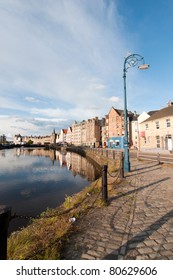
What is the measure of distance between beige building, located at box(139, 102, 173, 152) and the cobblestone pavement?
85.8ft

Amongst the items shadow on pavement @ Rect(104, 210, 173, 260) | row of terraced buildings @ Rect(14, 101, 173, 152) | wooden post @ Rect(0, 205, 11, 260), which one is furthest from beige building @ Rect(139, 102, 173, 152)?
wooden post @ Rect(0, 205, 11, 260)

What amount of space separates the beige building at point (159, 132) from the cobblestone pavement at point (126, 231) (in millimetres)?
26162

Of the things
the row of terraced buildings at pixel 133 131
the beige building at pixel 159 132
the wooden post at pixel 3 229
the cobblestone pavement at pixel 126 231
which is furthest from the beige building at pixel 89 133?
the wooden post at pixel 3 229

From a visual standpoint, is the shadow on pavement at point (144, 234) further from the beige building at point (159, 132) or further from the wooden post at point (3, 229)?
the beige building at point (159, 132)

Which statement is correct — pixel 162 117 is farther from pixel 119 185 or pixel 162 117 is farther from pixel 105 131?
pixel 105 131

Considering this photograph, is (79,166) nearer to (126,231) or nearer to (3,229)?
(126,231)

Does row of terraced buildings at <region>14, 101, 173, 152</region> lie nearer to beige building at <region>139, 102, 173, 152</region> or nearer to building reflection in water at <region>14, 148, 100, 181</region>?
beige building at <region>139, 102, 173, 152</region>

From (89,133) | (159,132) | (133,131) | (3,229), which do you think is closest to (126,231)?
(3,229)

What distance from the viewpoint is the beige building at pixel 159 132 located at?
30.0m

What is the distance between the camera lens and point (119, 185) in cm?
825

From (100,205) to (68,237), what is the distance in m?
2.07

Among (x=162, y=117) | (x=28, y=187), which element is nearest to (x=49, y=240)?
(x=28, y=187)

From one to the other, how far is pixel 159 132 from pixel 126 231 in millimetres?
30942

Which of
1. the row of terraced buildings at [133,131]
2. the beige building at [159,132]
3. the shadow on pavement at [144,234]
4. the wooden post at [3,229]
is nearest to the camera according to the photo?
the wooden post at [3,229]
